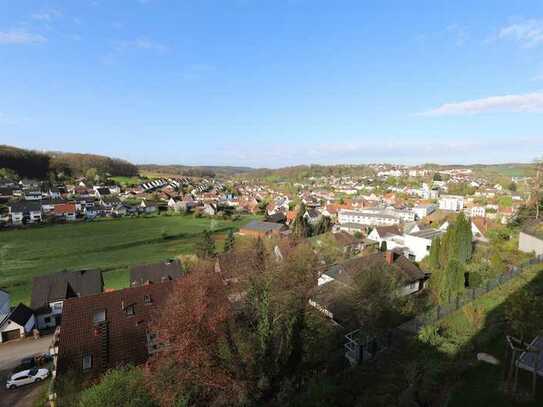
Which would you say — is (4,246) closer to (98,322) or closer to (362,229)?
(98,322)

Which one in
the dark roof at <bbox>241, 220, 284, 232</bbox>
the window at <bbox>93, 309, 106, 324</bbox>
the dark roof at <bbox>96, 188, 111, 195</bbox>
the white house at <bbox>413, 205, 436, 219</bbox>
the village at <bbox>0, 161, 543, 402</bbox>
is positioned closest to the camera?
the village at <bbox>0, 161, 543, 402</bbox>

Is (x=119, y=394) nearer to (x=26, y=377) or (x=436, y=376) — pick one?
(x=436, y=376)

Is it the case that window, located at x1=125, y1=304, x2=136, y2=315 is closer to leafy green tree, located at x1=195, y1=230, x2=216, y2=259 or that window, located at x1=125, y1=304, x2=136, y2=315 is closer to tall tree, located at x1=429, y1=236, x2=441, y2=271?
leafy green tree, located at x1=195, y1=230, x2=216, y2=259

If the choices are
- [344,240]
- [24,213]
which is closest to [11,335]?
[344,240]

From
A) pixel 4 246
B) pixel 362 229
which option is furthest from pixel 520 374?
pixel 4 246

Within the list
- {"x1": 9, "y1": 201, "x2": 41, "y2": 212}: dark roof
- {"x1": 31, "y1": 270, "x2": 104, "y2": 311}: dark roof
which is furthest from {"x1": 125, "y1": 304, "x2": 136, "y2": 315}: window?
{"x1": 9, "y1": 201, "x2": 41, "y2": 212}: dark roof

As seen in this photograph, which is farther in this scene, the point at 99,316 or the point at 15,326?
the point at 15,326
